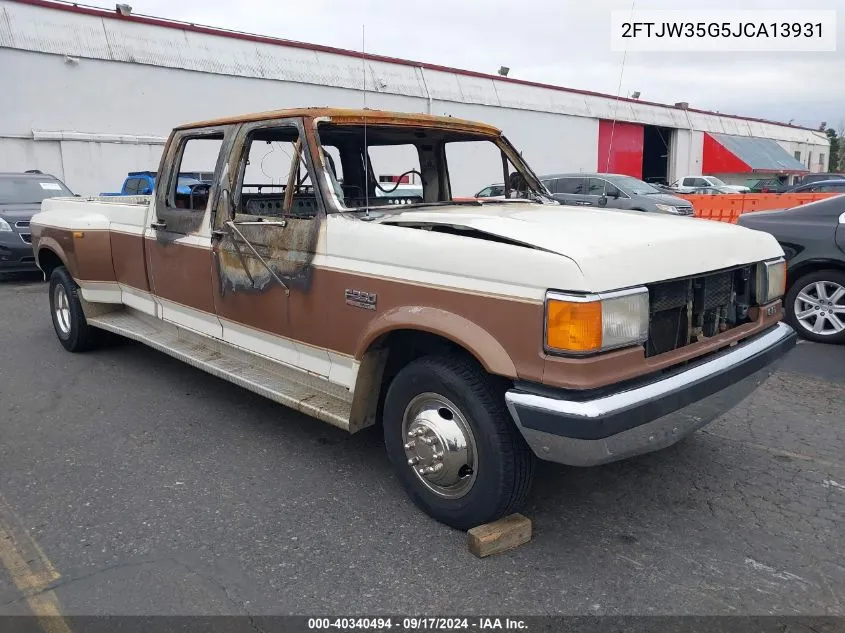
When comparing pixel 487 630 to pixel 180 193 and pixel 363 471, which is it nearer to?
pixel 363 471

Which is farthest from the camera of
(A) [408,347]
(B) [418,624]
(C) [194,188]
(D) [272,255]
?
(C) [194,188]

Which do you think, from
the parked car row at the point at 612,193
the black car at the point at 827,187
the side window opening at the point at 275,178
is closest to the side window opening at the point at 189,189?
the side window opening at the point at 275,178

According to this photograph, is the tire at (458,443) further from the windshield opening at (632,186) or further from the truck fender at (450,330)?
the windshield opening at (632,186)

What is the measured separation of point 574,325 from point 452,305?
0.59m

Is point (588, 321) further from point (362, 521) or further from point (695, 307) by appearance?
point (362, 521)

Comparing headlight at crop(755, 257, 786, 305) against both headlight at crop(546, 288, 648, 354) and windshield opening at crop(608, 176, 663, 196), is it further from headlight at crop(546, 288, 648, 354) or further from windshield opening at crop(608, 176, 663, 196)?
windshield opening at crop(608, 176, 663, 196)

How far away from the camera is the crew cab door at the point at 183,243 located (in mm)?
4480

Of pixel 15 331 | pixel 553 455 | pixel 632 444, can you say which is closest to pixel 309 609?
pixel 553 455

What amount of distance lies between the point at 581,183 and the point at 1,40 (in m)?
14.5

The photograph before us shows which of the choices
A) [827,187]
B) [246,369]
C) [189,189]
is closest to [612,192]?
[827,187]

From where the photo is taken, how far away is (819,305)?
6.49 meters

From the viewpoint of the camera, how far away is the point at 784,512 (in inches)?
135

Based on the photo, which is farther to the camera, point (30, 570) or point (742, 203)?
point (742, 203)

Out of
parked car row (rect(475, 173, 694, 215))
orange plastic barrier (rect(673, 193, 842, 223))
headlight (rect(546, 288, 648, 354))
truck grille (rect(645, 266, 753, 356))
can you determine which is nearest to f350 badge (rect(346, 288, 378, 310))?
headlight (rect(546, 288, 648, 354))
